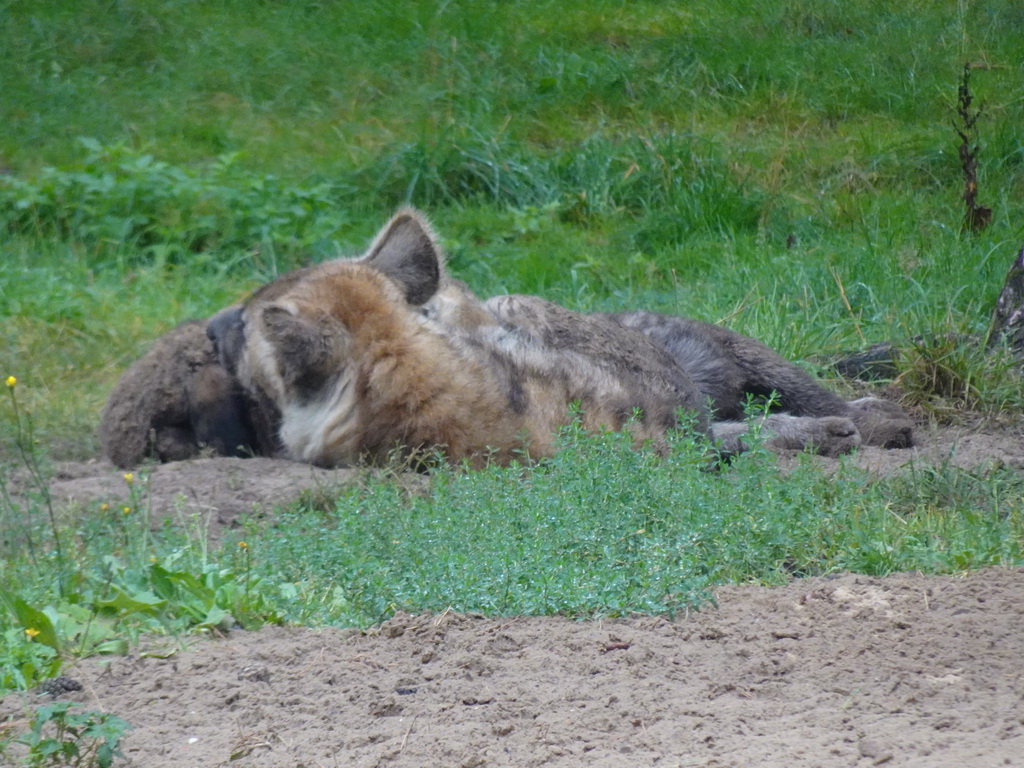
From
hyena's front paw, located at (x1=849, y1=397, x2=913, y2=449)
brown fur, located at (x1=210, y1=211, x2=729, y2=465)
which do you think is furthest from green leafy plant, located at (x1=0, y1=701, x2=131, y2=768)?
hyena's front paw, located at (x1=849, y1=397, x2=913, y2=449)

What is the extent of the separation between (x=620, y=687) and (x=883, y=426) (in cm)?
352

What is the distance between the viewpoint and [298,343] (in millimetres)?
5004

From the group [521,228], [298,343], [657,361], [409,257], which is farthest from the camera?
[521,228]

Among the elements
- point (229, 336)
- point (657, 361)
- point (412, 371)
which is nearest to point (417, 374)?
point (412, 371)

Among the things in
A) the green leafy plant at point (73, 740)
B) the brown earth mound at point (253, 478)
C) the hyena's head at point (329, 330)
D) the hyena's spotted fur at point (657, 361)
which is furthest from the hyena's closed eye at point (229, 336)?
the green leafy plant at point (73, 740)

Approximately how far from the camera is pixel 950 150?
8.47 meters

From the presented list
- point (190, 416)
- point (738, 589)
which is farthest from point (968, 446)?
point (190, 416)

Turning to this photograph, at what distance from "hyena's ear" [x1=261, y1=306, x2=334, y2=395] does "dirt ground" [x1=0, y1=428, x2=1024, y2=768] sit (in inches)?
72.1

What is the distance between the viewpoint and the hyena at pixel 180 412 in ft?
19.0

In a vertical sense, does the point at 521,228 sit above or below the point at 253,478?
below

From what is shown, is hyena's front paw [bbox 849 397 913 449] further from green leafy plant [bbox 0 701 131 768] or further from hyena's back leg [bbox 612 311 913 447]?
green leafy plant [bbox 0 701 131 768]

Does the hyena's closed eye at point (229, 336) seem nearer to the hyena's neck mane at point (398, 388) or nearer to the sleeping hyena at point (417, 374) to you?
the sleeping hyena at point (417, 374)

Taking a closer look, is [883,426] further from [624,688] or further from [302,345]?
[624,688]

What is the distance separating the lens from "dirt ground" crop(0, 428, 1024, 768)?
8.21ft
